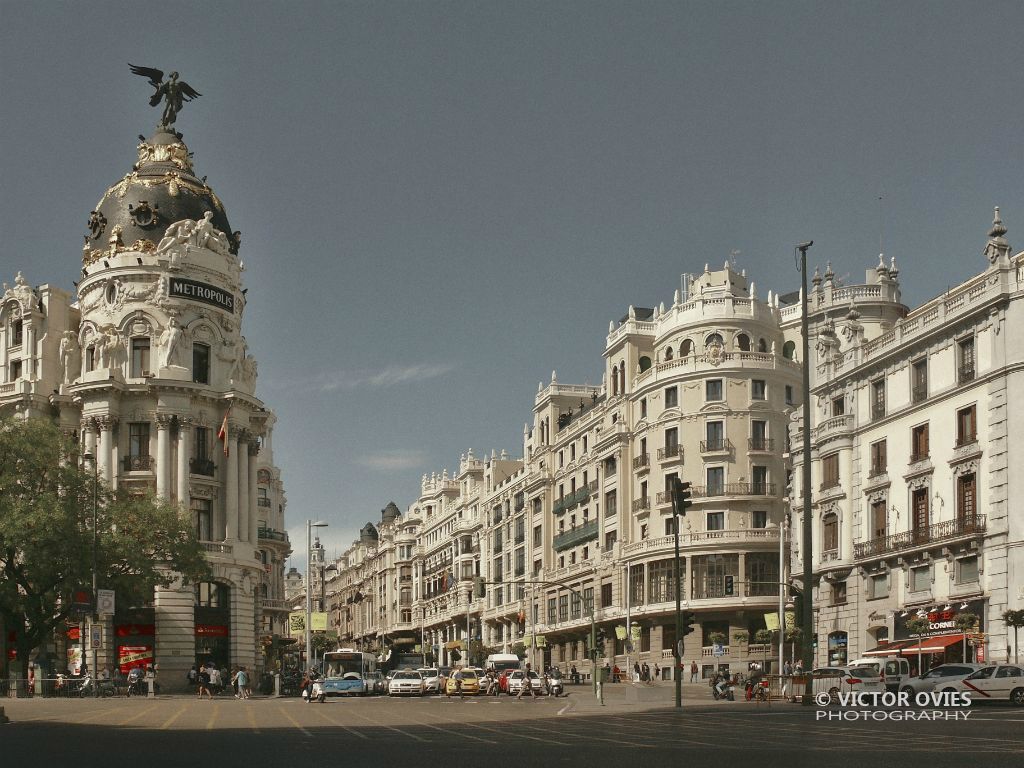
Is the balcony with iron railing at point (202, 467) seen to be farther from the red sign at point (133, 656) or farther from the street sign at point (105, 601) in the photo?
the street sign at point (105, 601)

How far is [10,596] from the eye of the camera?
61781mm

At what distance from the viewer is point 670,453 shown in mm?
83812

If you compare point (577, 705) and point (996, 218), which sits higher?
point (996, 218)

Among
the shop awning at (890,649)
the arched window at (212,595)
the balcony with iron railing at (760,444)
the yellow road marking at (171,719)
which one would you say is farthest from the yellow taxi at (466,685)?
the yellow road marking at (171,719)

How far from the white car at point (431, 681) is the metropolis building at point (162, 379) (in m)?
12.5

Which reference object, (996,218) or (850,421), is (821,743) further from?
(850,421)

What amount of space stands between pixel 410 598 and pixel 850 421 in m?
103

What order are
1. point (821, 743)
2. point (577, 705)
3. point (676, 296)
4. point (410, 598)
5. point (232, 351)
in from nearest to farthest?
point (821, 743)
point (577, 705)
point (232, 351)
point (676, 296)
point (410, 598)

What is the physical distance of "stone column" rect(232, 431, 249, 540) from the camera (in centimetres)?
8038

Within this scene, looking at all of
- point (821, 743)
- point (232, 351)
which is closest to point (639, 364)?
point (232, 351)

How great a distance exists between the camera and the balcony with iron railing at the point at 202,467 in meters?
77.6

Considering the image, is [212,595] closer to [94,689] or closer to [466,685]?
[94,689]

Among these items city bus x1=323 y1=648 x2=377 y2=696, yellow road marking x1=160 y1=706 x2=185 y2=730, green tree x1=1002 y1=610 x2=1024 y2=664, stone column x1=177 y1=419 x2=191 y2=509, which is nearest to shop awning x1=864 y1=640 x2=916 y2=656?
green tree x1=1002 y1=610 x2=1024 y2=664

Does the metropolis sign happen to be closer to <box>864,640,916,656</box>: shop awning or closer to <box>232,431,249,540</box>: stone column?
<box>232,431,249,540</box>: stone column
